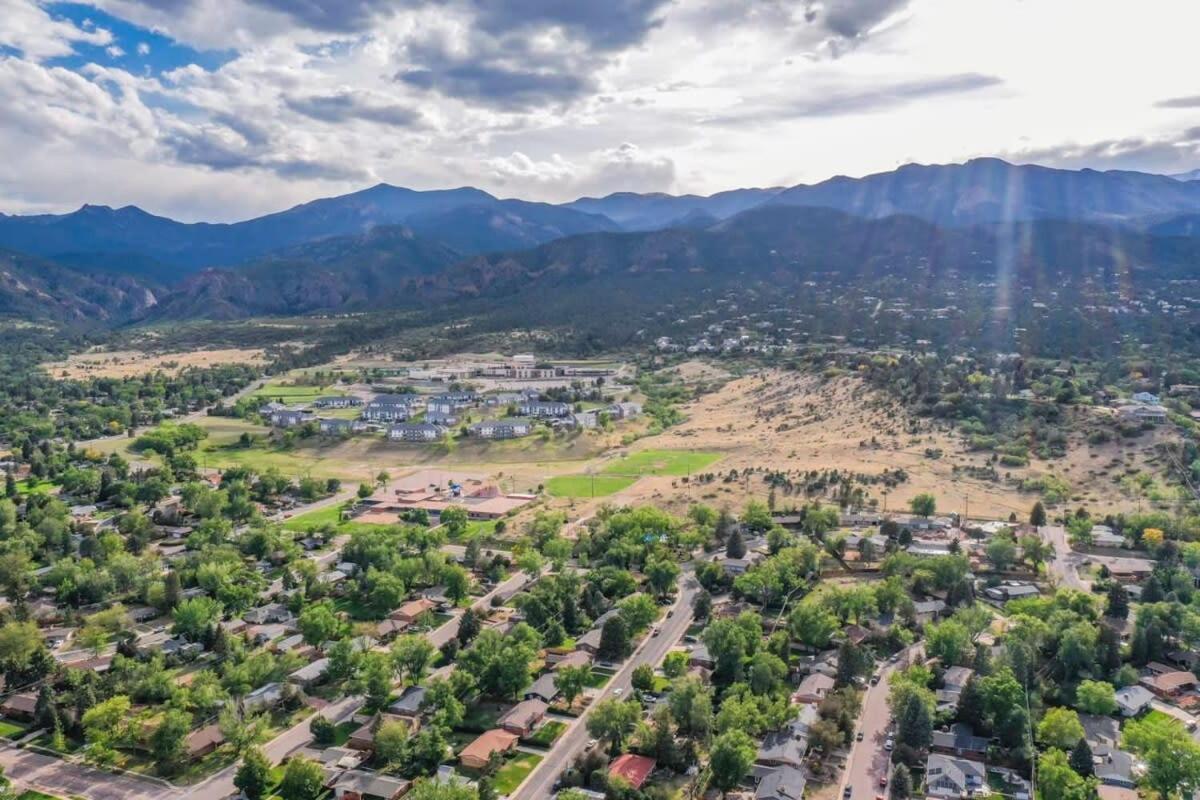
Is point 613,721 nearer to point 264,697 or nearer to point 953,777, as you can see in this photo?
point 953,777

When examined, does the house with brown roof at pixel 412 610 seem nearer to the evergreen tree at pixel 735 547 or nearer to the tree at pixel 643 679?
the tree at pixel 643 679

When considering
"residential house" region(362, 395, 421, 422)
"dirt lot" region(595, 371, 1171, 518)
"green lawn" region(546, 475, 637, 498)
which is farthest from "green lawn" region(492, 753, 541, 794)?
"residential house" region(362, 395, 421, 422)

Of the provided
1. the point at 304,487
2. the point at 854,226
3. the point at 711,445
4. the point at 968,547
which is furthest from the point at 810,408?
the point at 854,226

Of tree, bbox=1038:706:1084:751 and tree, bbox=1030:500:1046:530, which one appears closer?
tree, bbox=1038:706:1084:751

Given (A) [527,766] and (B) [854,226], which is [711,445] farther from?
(B) [854,226]

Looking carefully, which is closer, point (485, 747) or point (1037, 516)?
point (485, 747)

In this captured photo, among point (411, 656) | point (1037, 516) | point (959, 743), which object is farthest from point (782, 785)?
point (1037, 516)

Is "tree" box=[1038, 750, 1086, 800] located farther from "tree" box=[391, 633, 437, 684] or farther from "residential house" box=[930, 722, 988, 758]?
"tree" box=[391, 633, 437, 684]
